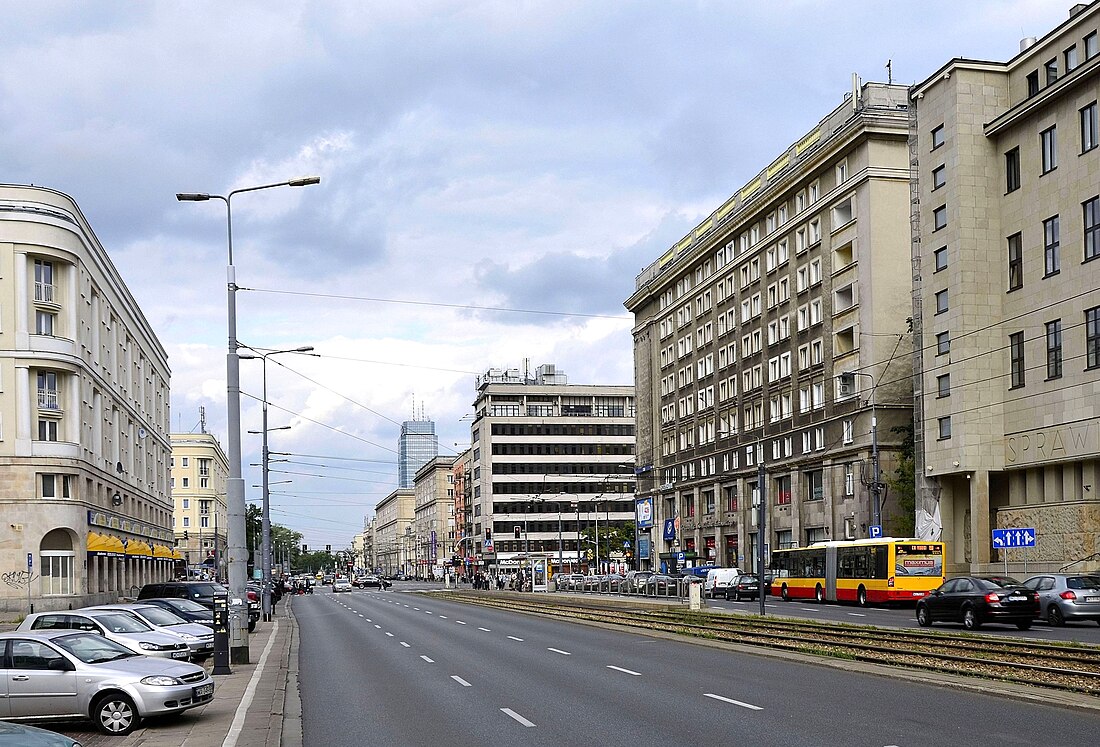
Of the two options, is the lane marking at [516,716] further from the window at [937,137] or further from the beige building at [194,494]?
the beige building at [194,494]

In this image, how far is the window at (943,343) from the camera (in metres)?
59.1

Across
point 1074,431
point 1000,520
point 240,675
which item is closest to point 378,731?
point 240,675

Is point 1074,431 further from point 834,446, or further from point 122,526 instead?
point 122,526

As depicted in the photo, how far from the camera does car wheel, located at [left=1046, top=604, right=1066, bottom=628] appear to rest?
35.0 m

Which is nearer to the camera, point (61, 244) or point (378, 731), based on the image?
point (378, 731)

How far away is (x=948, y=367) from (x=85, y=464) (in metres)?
45.6

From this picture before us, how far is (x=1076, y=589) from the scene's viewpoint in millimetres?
34875

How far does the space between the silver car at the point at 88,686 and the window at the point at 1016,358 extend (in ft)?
153

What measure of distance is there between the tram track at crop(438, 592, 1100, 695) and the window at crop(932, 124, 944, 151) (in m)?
29.6

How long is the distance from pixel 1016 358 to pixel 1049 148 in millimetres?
9568

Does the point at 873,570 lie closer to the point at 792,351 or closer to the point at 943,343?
the point at 943,343

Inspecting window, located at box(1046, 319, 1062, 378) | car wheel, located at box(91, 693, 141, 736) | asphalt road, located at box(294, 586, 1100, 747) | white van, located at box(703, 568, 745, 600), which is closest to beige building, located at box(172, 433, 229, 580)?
white van, located at box(703, 568, 745, 600)

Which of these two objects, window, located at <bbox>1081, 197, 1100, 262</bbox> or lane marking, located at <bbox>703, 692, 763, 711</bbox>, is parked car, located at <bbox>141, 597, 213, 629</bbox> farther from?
window, located at <bbox>1081, 197, 1100, 262</bbox>

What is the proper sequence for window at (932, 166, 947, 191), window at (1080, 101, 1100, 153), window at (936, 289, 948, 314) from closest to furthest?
1. window at (1080, 101, 1100, 153)
2. window at (936, 289, 948, 314)
3. window at (932, 166, 947, 191)
